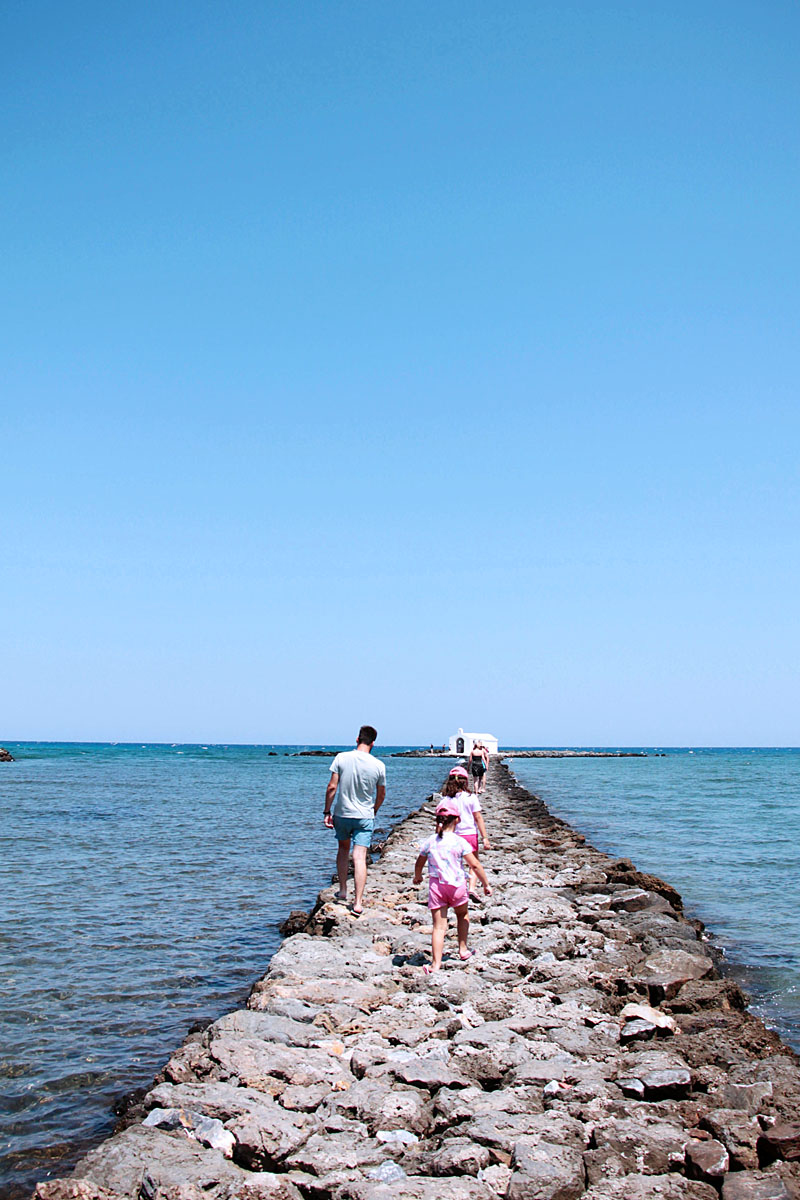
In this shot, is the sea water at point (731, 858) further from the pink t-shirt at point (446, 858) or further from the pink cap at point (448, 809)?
the pink cap at point (448, 809)

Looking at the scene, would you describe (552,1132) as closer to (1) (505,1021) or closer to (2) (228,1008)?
(1) (505,1021)

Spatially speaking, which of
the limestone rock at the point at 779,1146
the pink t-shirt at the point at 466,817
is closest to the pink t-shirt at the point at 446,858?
the pink t-shirt at the point at 466,817

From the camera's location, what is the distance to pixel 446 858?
→ 8.41 metres

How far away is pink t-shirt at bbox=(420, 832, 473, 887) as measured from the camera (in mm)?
8398

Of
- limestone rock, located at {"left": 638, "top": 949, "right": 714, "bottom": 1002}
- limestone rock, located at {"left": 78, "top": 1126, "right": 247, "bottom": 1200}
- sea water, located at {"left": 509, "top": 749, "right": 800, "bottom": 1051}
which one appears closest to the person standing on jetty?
limestone rock, located at {"left": 638, "top": 949, "right": 714, "bottom": 1002}

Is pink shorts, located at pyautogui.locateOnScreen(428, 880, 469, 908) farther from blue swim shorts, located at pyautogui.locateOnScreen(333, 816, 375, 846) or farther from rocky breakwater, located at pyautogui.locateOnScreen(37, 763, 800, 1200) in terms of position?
blue swim shorts, located at pyautogui.locateOnScreen(333, 816, 375, 846)

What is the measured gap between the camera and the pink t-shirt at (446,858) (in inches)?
331

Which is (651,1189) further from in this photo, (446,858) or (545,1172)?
(446,858)

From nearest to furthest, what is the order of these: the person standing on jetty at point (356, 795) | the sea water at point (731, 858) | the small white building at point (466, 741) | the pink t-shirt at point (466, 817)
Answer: the person standing on jetty at point (356, 795)
the sea water at point (731, 858)
the pink t-shirt at point (466, 817)
the small white building at point (466, 741)

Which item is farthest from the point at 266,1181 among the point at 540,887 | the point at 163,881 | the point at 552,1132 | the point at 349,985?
the point at 163,881

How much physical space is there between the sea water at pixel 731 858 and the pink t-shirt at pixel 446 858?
11.5 ft

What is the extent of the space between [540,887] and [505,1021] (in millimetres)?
6494

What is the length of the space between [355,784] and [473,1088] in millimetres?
4527

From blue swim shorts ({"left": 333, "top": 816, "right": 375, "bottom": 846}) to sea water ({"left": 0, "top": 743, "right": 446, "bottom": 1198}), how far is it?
186 centimetres
